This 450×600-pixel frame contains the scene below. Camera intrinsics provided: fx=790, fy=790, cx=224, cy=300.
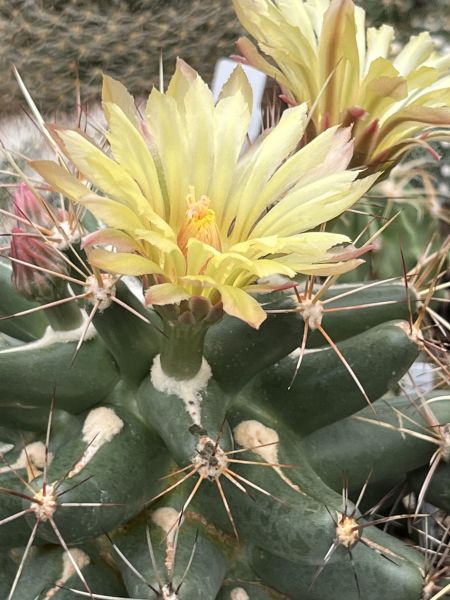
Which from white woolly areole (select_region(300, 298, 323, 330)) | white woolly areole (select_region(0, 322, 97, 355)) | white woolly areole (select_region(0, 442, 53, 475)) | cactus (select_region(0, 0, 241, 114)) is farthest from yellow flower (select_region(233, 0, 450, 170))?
cactus (select_region(0, 0, 241, 114))

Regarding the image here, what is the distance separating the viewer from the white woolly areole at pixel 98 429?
24.6 inches

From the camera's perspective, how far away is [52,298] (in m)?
0.66

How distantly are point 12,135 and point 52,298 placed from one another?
722mm

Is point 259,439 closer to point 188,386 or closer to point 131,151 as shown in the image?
point 188,386

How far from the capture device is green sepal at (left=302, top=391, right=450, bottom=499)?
2.36 feet

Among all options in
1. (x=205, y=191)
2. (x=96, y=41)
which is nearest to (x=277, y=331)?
(x=205, y=191)

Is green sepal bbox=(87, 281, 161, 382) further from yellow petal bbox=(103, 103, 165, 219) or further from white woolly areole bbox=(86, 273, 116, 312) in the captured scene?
yellow petal bbox=(103, 103, 165, 219)

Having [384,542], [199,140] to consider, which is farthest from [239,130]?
[384,542]

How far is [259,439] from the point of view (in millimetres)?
669

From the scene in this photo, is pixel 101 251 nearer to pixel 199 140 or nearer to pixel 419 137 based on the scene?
pixel 199 140

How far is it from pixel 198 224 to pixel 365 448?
30cm

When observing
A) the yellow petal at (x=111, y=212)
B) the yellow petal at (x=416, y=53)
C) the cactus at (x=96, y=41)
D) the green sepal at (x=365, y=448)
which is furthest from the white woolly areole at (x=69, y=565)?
the cactus at (x=96, y=41)

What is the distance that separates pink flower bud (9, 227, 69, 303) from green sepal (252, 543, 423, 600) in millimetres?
290

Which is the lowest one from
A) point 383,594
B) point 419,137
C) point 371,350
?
point 383,594
